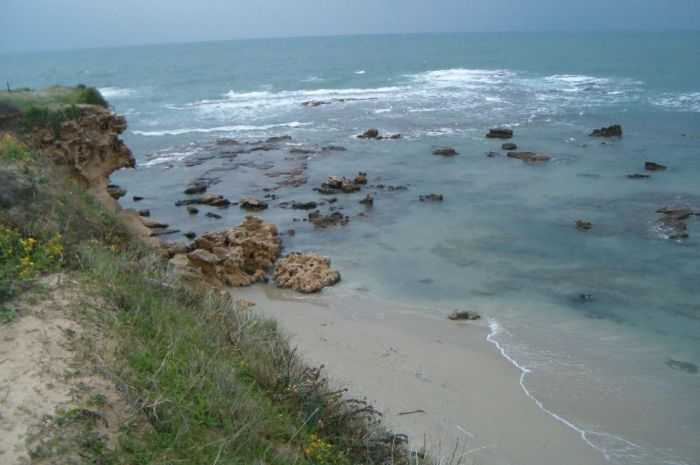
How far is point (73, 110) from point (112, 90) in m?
53.1

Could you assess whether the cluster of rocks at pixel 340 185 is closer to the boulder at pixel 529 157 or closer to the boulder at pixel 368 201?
the boulder at pixel 368 201

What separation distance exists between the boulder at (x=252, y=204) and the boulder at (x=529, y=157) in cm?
1251

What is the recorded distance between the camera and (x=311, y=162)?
28.3 meters

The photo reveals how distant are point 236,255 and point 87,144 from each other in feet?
15.4

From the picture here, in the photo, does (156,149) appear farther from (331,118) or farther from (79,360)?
(79,360)

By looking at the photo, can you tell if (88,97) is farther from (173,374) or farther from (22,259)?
(173,374)

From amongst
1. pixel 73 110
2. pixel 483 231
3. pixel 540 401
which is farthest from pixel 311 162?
pixel 540 401

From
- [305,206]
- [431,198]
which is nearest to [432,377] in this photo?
[305,206]

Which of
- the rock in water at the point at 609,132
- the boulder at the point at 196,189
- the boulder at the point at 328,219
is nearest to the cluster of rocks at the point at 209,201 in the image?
the boulder at the point at 196,189

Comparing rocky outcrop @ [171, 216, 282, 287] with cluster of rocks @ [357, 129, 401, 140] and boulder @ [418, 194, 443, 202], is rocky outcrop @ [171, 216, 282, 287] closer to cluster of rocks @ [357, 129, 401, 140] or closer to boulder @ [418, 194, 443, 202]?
boulder @ [418, 194, 443, 202]

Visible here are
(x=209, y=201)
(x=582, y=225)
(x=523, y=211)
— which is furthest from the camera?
(x=209, y=201)

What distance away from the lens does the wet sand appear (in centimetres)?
839

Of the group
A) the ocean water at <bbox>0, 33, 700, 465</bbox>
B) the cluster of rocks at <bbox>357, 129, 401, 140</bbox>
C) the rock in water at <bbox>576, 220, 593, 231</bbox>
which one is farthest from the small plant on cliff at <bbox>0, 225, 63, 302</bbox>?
the cluster of rocks at <bbox>357, 129, 401, 140</bbox>

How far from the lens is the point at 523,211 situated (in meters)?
20.2
